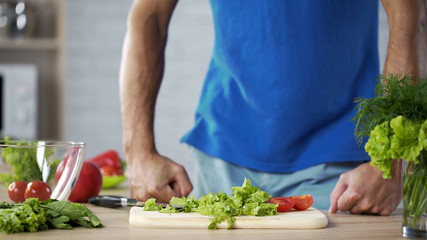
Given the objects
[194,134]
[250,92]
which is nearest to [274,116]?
[250,92]

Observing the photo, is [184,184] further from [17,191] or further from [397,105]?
[397,105]

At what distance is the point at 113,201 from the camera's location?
119 centimetres

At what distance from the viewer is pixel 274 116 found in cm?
159

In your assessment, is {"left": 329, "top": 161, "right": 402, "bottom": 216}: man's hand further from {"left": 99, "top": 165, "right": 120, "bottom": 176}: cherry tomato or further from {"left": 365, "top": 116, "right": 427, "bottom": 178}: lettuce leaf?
{"left": 99, "top": 165, "right": 120, "bottom": 176}: cherry tomato

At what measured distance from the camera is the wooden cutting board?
93 centimetres

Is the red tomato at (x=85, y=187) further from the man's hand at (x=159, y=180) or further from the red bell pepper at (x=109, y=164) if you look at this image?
the red bell pepper at (x=109, y=164)

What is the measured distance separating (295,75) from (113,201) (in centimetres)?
61

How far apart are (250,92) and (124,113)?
34 cm

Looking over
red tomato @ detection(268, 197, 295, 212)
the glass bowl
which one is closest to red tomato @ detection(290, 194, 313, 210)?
red tomato @ detection(268, 197, 295, 212)

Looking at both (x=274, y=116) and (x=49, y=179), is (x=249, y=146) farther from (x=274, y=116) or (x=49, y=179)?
(x=49, y=179)

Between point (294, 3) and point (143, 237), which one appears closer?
point (143, 237)

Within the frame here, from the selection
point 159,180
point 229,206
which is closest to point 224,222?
point 229,206

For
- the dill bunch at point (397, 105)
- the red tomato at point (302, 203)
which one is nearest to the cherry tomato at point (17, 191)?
the red tomato at point (302, 203)

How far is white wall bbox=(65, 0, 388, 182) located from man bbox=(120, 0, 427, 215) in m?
2.56
